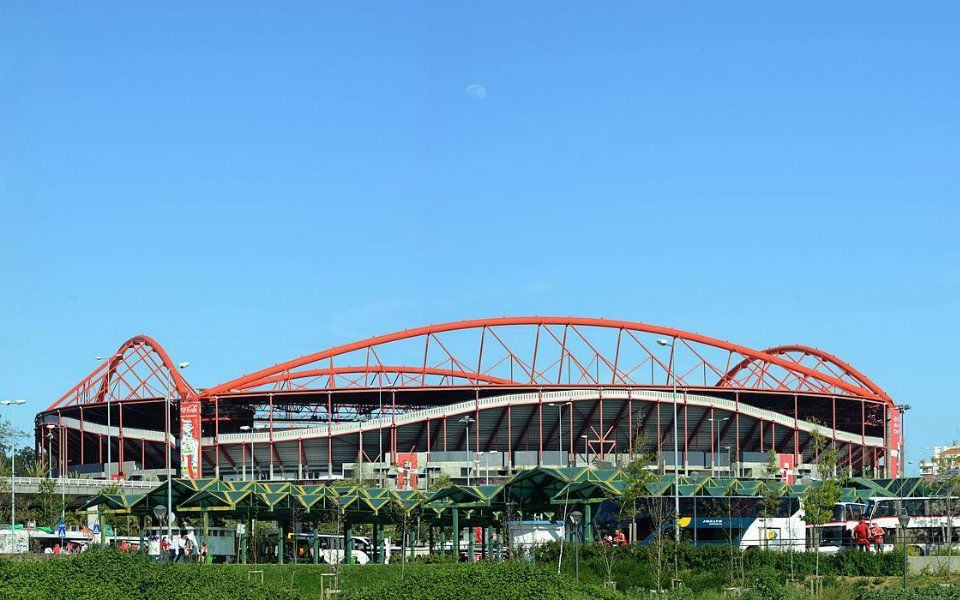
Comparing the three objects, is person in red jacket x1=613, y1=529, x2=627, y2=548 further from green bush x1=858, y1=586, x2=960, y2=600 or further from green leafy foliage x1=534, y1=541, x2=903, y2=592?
green bush x1=858, y1=586, x2=960, y2=600

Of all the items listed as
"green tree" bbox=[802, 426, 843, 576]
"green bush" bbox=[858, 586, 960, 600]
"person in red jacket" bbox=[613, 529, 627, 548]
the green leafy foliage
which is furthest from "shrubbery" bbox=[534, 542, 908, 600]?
"green bush" bbox=[858, 586, 960, 600]

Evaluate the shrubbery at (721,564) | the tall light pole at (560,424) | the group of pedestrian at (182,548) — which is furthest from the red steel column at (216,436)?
the shrubbery at (721,564)

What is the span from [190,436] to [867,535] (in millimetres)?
76804

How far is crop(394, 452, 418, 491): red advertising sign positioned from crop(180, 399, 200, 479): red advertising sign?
19.2m

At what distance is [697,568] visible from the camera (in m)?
45.6

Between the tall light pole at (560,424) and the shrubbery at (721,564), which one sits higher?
the tall light pole at (560,424)

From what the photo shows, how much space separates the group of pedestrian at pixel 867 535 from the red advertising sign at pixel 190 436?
71.2 meters

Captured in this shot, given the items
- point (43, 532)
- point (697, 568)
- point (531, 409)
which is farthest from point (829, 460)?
point (531, 409)

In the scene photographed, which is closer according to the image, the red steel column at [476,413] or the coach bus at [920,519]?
the coach bus at [920,519]

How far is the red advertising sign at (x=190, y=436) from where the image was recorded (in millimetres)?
115562

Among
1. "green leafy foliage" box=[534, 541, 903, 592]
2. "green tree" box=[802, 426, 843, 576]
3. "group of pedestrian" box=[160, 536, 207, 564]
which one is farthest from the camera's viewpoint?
"group of pedestrian" box=[160, 536, 207, 564]

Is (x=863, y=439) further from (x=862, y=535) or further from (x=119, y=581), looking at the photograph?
(x=119, y=581)

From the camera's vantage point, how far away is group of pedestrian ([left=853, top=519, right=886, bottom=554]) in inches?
2105

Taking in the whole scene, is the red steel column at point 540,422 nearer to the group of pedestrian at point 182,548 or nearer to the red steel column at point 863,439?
the red steel column at point 863,439
